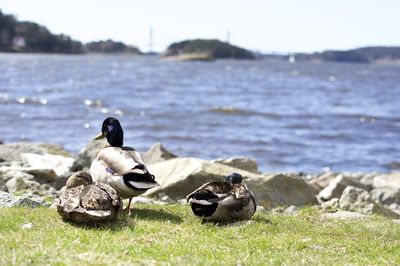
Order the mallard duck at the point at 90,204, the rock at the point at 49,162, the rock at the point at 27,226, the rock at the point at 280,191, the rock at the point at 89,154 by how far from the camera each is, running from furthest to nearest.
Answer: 1. the rock at the point at 89,154
2. the rock at the point at 49,162
3. the rock at the point at 280,191
4. the mallard duck at the point at 90,204
5. the rock at the point at 27,226

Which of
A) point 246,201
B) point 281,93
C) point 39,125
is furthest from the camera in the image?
point 281,93

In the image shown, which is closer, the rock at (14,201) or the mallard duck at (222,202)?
the mallard duck at (222,202)

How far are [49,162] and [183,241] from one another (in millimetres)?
9246

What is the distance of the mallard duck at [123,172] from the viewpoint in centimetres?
977

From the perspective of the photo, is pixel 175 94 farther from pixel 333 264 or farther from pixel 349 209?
pixel 333 264

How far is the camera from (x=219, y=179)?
46.7ft

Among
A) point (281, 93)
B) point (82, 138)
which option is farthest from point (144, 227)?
point (281, 93)

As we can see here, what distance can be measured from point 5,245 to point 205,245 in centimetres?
220

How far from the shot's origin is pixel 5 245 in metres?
7.62

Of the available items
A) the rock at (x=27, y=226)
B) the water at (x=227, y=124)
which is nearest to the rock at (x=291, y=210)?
the rock at (x=27, y=226)

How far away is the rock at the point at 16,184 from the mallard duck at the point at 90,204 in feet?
14.4

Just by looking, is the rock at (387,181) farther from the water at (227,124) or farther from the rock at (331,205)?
the rock at (331,205)

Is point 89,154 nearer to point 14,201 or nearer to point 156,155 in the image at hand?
point 156,155

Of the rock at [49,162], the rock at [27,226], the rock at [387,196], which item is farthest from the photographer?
the rock at [387,196]
